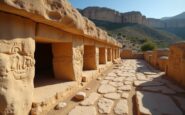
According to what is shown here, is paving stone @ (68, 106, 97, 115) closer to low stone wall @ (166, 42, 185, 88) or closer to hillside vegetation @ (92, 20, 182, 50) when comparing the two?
low stone wall @ (166, 42, 185, 88)

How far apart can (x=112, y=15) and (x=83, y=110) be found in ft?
215

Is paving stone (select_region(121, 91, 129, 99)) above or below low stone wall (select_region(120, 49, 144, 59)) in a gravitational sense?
below

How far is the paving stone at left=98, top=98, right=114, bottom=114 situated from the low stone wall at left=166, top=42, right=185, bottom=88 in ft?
7.15

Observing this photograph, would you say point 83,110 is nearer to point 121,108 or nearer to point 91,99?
point 91,99

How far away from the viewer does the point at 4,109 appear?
5.71 feet

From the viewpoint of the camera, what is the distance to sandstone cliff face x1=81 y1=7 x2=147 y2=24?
63688mm

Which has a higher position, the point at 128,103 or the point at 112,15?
the point at 112,15

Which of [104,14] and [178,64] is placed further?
[104,14]

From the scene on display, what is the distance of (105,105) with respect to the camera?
2838mm

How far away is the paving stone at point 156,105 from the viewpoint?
2484 millimetres

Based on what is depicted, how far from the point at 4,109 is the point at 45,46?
169 inches

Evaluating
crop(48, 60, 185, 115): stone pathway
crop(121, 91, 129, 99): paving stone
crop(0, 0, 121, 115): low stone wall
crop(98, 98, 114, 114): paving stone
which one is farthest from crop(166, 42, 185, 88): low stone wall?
crop(0, 0, 121, 115): low stone wall

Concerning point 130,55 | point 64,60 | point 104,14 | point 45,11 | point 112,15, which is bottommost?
point 64,60

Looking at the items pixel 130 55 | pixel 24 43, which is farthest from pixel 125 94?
pixel 130 55
